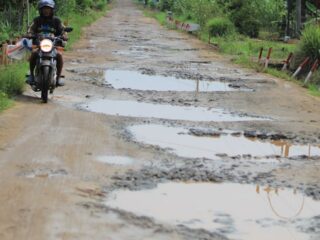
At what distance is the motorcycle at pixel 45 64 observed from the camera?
1035 cm

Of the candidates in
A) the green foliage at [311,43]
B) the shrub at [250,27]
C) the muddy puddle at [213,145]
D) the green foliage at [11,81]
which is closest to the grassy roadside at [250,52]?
the green foliage at [311,43]

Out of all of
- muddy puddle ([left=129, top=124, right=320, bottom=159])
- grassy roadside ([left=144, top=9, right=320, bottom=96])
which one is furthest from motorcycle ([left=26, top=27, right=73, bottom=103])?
grassy roadside ([left=144, top=9, right=320, bottom=96])

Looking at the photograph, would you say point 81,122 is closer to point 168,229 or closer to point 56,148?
point 56,148

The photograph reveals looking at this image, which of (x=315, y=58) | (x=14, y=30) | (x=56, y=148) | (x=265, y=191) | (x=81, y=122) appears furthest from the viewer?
(x=14, y=30)

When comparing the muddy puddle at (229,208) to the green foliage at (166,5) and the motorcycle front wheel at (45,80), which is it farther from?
the green foliage at (166,5)

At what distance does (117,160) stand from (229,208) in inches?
74.5

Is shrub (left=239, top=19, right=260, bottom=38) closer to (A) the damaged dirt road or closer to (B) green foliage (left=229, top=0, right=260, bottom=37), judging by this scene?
(B) green foliage (left=229, top=0, right=260, bottom=37)

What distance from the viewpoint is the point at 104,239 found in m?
4.64

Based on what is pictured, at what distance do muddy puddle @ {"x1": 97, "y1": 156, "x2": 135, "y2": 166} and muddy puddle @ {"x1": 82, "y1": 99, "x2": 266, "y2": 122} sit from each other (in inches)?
111

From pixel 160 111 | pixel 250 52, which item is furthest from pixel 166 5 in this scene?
pixel 160 111

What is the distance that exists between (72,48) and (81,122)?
1323 centimetres

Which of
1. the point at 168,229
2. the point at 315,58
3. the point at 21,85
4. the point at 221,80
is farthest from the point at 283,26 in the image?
the point at 168,229

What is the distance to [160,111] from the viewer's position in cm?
1060

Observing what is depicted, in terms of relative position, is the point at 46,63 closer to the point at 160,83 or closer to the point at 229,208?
the point at 160,83
